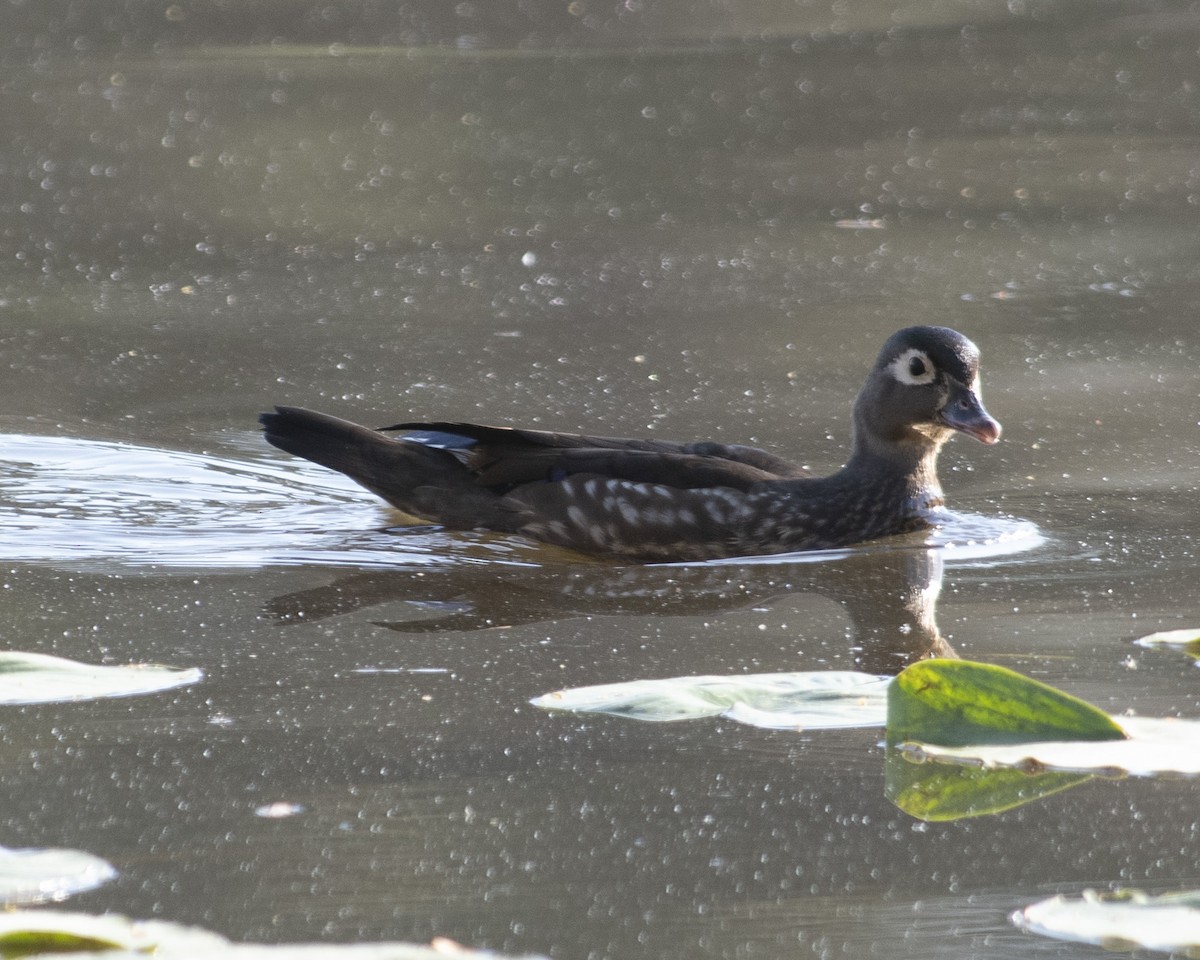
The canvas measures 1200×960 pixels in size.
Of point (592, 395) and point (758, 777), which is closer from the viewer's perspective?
point (758, 777)

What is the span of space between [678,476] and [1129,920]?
309 cm

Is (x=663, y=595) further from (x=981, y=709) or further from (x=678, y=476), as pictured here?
(x=981, y=709)

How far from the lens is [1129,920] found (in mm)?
2650

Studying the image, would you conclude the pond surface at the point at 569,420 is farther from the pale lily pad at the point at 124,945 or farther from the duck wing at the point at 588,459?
the pale lily pad at the point at 124,945

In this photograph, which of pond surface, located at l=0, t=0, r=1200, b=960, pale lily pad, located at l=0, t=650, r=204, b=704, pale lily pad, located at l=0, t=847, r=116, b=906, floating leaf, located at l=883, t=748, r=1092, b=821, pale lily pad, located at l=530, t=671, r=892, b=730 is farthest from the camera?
pale lily pad, located at l=0, t=650, r=204, b=704

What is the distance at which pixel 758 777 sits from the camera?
12.0 ft

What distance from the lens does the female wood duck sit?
221 inches

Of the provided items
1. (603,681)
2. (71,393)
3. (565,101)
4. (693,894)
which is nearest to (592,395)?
(71,393)

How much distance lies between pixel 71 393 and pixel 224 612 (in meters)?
2.57

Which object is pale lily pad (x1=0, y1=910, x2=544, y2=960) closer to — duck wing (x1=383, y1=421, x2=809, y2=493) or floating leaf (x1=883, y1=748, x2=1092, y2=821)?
floating leaf (x1=883, y1=748, x2=1092, y2=821)

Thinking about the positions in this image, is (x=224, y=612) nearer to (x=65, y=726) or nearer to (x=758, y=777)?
(x=65, y=726)

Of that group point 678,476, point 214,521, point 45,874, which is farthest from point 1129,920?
point 214,521

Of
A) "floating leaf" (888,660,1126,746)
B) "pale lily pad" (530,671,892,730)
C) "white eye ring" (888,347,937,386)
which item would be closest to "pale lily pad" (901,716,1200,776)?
"floating leaf" (888,660,1126,746)

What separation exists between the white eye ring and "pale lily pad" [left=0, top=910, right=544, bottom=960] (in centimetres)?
364
